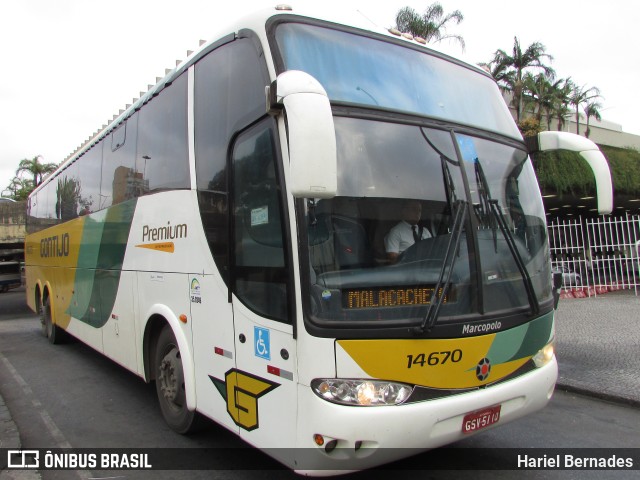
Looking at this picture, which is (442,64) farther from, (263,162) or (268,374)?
(268,374)

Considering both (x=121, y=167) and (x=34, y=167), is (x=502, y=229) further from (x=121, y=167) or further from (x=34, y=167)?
(x=34, y=167)

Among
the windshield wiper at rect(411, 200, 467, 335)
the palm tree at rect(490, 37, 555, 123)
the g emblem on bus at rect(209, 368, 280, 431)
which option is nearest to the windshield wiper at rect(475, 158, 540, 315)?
the windshield wiper at rect(411, 200, 467, 335)

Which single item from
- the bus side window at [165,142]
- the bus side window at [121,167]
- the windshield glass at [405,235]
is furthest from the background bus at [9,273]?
the windshield glass at [405,235]

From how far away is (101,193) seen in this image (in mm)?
6629

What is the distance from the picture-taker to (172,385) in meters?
4.59

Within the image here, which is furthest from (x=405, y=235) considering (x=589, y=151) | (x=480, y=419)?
(x=589, y=151)

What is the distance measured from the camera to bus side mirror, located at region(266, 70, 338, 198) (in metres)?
2.44

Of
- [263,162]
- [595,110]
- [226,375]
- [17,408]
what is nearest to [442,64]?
[263,162]

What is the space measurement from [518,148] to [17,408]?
609 centimetres

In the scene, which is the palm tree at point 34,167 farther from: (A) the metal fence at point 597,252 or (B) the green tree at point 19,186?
(A) the metal fence at point 597,252

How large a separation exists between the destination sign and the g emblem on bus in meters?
0.73

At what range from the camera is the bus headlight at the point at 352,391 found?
2.77 metres

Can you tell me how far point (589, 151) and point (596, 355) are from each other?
435 centimetres

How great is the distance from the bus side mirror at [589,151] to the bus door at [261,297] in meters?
2.58
